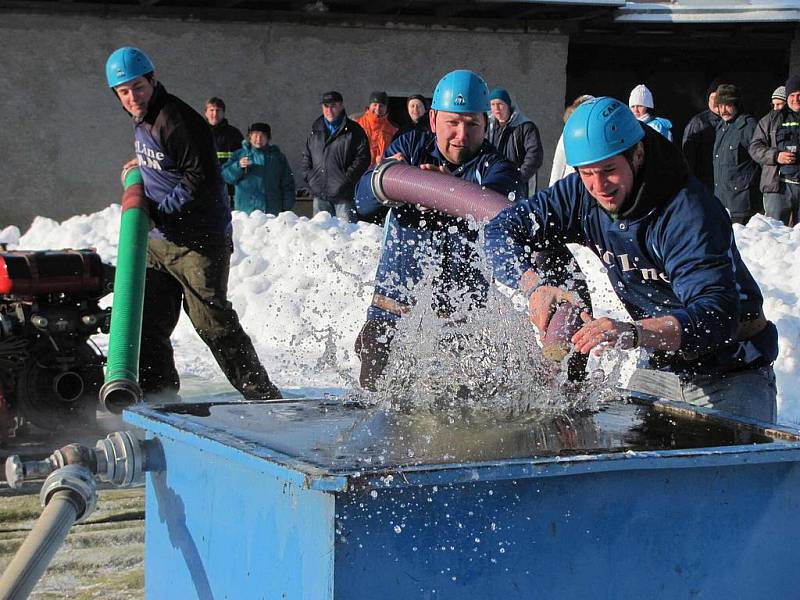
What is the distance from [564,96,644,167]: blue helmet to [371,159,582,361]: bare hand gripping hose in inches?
35.7

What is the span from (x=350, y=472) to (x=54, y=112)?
1336cm

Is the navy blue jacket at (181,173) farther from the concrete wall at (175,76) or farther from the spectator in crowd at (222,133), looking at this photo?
the concrete wall at (175,76)

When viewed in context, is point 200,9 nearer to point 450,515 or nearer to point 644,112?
point 644,112

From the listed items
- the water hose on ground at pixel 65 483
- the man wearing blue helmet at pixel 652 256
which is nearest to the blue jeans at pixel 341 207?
the man wearing blue helmet at pixel 652 256

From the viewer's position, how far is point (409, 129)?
37.8 ft

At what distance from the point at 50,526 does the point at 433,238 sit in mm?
2521

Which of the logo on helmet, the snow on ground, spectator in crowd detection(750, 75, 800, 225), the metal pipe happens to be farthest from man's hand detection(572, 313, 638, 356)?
spectator in crowd detection(750, 75, 800, 225)

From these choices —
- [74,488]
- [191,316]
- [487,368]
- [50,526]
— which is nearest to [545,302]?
[487,368]

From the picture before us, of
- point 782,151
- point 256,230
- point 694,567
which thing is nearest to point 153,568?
point 694,567

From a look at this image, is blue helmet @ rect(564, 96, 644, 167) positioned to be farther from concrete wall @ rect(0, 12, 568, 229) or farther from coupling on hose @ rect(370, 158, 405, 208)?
concrete wall @ rect(0, 12, 568, 229)

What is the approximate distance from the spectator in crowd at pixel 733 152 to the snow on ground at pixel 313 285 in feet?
2.36

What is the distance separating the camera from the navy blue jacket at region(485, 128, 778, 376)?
371cm

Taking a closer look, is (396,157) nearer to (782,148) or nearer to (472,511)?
(472,511)

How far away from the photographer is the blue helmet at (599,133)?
382 centimetres
